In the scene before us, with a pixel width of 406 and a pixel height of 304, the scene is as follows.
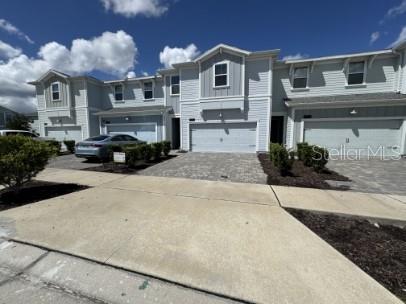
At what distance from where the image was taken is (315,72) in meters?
11.5

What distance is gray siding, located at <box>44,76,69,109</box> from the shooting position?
598 inches

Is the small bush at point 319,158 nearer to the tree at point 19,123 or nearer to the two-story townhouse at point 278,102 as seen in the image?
the two-story townhouse at point 278,102

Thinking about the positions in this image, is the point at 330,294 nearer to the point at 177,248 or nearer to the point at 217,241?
the point at 217,241

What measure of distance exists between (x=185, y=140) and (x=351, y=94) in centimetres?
1096

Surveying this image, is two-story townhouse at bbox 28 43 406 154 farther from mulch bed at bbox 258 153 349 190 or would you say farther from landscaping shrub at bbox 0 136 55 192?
landscaping shrub at bbox 0 136 55 192

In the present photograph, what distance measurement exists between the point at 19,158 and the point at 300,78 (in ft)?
46.1

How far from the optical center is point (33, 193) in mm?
4625

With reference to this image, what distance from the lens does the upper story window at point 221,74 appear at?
1126 centimetres

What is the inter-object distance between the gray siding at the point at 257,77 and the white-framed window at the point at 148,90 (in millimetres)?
7960

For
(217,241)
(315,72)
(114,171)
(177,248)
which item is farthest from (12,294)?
(315,72)

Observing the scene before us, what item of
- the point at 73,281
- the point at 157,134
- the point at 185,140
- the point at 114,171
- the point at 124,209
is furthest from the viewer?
the point at 157,134

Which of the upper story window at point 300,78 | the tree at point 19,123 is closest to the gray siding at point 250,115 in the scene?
the upper story window at point 300,78

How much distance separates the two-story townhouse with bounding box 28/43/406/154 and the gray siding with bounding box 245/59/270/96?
2.2 inches

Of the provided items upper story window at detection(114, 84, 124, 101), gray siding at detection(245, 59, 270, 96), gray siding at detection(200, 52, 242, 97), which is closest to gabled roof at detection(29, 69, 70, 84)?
upper story window at detection(114, 84, 124, 101)
